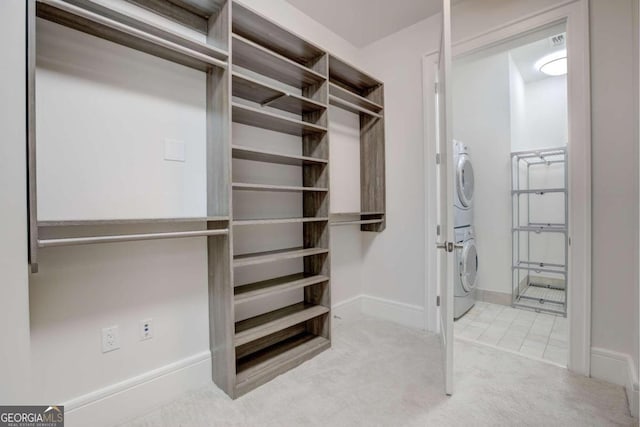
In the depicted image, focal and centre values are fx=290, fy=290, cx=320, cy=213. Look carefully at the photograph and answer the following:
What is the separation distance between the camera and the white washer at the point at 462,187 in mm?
2797

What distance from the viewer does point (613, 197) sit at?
1720 millimetres

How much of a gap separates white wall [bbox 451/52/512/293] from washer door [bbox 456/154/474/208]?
47 centimetres

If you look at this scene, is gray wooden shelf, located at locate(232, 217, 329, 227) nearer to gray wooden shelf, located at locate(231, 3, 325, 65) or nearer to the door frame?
gray wooden shelf, located at locate(231, 3, 325, 65)

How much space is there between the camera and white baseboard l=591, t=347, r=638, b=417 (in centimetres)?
162

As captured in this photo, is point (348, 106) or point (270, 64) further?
point (348, 106)

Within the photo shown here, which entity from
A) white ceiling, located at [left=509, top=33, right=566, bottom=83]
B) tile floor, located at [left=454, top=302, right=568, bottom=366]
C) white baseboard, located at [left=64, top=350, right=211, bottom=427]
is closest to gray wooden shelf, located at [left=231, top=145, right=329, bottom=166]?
white baseboard, located at [left=64, top=350, right=211, bottom=427]

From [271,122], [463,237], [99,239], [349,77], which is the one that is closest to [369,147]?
[349,77]

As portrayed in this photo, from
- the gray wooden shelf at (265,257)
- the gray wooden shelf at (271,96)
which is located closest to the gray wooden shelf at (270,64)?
the gray wooden shelf at (271,96)

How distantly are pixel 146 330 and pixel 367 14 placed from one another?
2801 mm

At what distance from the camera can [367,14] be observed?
2.44 m

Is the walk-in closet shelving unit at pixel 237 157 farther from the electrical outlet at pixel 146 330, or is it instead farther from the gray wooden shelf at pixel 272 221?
the electrical outlet at pixel 146 330

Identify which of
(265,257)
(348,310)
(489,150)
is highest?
(489,150)

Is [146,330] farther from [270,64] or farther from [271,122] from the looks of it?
[270,64]

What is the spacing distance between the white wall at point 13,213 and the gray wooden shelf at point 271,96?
88cm
